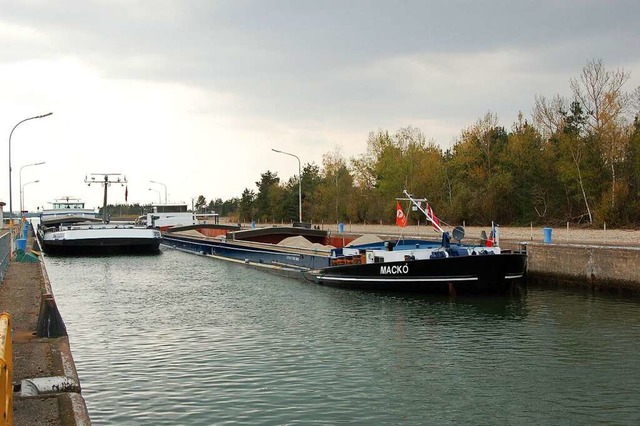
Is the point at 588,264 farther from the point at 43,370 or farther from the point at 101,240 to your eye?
the point at 101,240

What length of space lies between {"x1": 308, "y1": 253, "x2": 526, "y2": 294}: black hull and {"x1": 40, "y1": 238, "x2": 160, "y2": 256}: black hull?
25.1 m

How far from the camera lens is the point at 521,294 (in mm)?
24000

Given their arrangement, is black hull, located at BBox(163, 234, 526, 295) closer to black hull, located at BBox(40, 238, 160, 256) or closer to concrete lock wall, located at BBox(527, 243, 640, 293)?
concrete lock wall, located at BBox(527, 243, 640, 293)

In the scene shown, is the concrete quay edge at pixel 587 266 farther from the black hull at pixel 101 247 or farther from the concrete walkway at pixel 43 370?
the black hull at pixel 101 247

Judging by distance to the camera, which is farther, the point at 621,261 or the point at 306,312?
the point at 621,261

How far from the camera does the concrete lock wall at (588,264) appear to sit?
2230 cm

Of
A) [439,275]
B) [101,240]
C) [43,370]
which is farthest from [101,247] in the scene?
[43,370]

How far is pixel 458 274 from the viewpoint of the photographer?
2238cm

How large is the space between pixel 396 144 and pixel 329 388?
66332mm

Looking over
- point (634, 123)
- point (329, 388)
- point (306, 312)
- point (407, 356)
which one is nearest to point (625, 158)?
point (634, 123)

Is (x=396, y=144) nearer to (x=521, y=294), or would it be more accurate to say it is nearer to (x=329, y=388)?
(x=521, y=294)

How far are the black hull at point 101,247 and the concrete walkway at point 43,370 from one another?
89.6ft

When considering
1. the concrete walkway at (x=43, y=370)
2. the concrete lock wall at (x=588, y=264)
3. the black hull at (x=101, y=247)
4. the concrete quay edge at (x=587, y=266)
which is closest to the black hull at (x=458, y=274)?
the concrete quay edge at (x=587, y=266)

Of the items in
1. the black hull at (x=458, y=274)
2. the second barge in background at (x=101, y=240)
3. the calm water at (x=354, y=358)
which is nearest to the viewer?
the calm water at (x=354, y=358)
